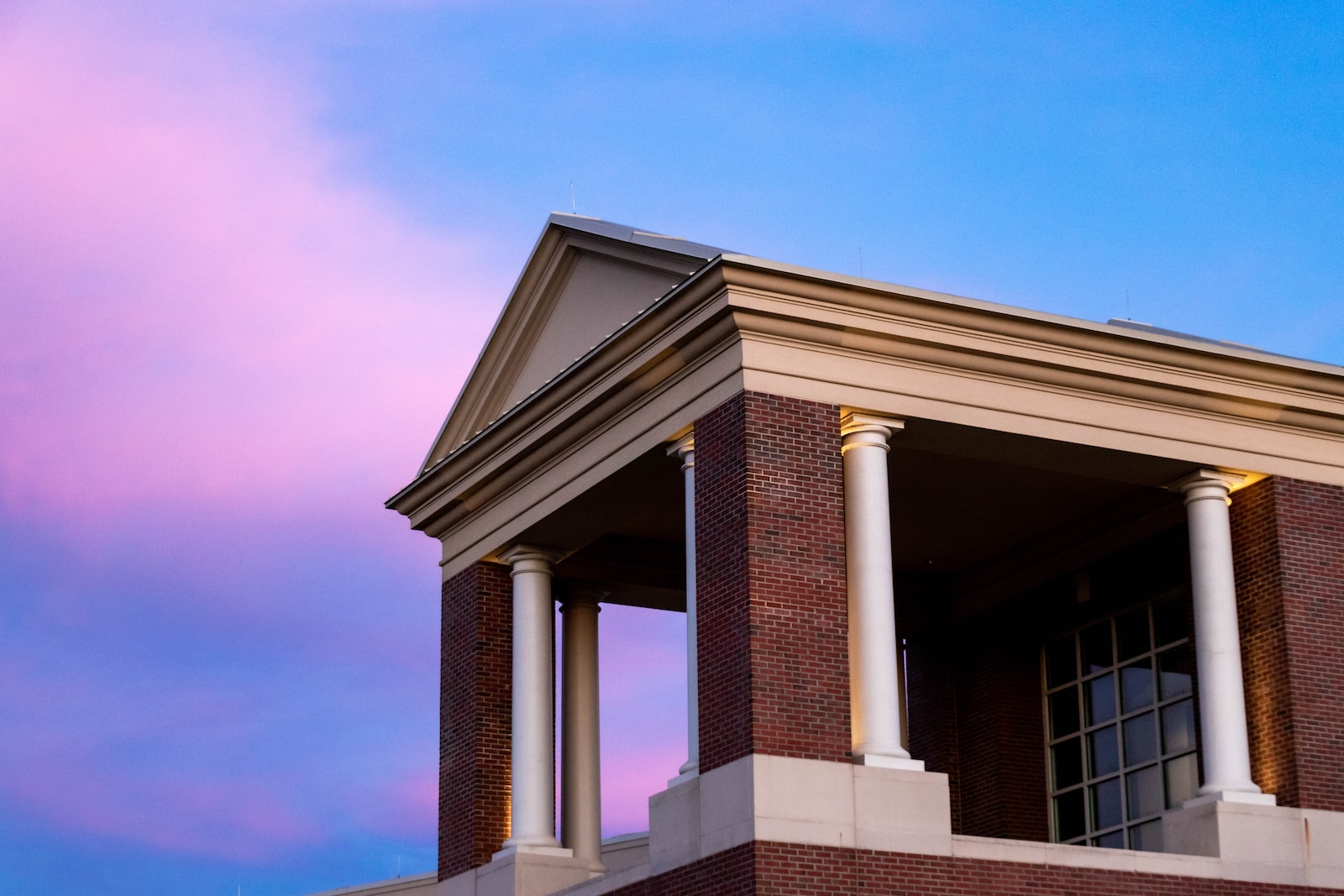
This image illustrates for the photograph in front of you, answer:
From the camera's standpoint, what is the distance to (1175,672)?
85.5 feet

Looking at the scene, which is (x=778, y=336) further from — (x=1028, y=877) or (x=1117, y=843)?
(x=1117, y=843)

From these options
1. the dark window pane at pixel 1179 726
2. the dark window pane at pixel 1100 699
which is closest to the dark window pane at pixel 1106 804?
the dark window pane at pixel 1100 699

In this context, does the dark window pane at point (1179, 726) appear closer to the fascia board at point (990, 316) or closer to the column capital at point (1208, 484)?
the column capital at point (1208, 484)

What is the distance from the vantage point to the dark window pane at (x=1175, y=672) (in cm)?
2581

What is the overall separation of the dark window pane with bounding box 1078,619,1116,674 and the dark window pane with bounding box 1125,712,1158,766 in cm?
90

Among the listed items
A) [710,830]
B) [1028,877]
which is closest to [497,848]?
[710,830]

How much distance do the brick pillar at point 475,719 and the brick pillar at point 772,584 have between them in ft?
17.3

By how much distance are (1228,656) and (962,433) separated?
146 inches

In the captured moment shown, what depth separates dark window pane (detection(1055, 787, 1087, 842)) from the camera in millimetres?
27484

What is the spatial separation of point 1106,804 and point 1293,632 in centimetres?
530

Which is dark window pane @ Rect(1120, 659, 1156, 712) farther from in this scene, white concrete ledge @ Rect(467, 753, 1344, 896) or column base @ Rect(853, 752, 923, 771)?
column base @ Rect(853, 752, 923, 771)

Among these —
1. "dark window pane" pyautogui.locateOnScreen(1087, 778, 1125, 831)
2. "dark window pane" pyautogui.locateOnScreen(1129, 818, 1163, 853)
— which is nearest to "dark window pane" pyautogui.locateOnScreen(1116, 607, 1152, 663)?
"dark window pane" pyautogui.locateOnScreen(1087, 778, 1125, 831)

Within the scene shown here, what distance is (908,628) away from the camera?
2920 cm

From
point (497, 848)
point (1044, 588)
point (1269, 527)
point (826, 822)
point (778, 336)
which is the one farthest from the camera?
point (1044, 588)
